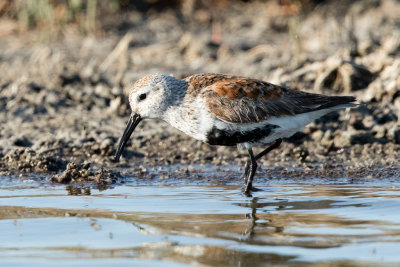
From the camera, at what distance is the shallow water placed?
5.54 metres

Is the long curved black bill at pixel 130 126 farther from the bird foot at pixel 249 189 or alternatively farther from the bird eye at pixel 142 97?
the bird foot at pixel 249 189

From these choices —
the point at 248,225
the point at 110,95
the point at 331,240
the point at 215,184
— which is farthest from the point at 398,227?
the point at 110,95

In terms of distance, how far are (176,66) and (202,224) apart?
705 centimetres

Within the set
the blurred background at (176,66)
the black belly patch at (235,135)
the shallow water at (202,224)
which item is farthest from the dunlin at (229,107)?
the blurred background at (176,66)

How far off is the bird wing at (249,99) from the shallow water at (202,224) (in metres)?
0.82

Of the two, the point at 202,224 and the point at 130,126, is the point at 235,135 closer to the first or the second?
the point at 130,126

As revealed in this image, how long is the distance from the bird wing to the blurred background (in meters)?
1.10

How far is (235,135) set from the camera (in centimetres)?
791

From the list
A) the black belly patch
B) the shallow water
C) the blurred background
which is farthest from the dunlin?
the blurred background

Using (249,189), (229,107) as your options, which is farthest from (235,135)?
(249,189)

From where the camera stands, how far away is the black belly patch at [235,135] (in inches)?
309

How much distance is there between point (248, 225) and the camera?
650 cm

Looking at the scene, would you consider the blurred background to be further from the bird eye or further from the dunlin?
the bird eye

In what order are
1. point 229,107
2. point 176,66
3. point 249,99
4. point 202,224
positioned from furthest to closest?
point 176,66
point 249,99
point 229,107
point 202,224
